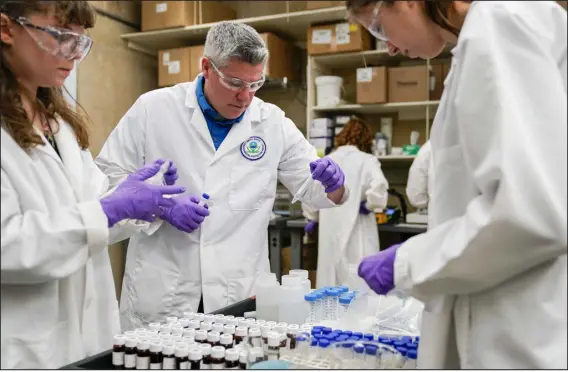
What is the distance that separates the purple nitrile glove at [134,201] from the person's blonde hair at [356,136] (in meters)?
2.65

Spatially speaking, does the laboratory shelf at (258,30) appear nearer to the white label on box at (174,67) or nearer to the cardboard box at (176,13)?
the cardboard box at (176,13)

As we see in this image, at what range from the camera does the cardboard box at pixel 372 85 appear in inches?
155

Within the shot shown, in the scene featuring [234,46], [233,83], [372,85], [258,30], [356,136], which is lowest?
[356,136]

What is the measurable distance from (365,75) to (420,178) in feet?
3.05

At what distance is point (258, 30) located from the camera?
445 cm

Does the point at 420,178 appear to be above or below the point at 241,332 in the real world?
above

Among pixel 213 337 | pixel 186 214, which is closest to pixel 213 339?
pixel 213 337

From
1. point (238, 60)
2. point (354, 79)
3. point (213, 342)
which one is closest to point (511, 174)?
point (213, 342)

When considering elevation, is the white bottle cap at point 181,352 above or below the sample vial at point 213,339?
above

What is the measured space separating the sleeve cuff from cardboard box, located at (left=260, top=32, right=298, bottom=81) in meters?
3.17

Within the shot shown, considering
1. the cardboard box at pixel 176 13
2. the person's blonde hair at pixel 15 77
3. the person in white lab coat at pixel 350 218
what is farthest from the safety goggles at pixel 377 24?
the cardboard box at pixel 176 13

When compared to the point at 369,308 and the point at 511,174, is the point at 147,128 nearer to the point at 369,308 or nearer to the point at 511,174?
the point at 369,308

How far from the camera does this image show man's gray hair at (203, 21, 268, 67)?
182 centimetres

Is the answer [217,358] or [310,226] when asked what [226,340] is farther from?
[310,226]
